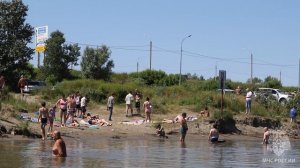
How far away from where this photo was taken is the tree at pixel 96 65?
237 feet

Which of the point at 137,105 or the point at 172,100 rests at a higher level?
the point at 172,100

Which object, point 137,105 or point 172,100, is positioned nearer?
point 137,105

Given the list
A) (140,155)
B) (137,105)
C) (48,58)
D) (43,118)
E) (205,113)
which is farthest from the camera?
(48,58)

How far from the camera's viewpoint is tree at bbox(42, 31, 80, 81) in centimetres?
6481

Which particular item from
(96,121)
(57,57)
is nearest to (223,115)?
(96,121)

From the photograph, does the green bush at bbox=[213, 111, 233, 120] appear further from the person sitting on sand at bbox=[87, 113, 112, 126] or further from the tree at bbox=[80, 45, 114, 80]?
the tree at bbox=[80, 45, 114, 80]

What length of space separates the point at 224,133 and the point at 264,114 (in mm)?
6618

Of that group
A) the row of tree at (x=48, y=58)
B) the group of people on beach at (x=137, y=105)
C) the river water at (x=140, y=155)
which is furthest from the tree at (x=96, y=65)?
the river water at (x=140, y=155)

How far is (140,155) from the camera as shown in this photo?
23219 millimetres

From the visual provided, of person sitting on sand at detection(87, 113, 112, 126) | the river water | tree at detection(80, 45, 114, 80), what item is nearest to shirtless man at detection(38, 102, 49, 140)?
the river water

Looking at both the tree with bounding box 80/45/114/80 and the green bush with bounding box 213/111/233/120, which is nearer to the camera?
the green bush with bounding box 213/111/233/120

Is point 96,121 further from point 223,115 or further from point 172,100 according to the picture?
point 172,100

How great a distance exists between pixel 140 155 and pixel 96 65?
50036mm

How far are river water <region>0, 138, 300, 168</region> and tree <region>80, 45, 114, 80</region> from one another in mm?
41919
